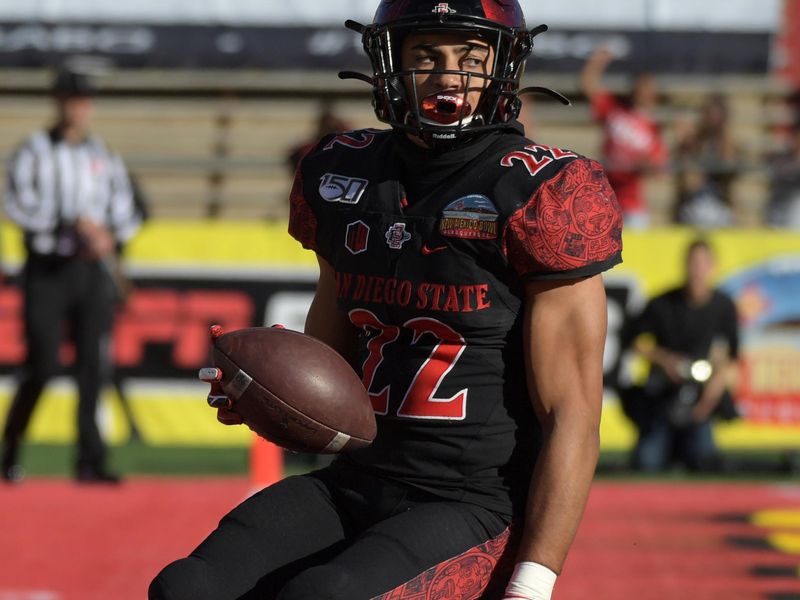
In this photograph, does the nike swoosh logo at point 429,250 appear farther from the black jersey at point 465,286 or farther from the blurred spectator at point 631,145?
the blurred spectator at point 631,145

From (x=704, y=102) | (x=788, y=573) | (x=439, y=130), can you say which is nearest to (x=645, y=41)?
(x=704, y=102)

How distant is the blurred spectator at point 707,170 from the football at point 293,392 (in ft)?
24.0

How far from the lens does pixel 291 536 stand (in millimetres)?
2852

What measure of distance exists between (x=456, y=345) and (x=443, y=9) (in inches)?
27.8

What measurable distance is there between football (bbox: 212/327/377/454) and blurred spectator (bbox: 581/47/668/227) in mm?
7076

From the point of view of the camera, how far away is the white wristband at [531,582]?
2697mm

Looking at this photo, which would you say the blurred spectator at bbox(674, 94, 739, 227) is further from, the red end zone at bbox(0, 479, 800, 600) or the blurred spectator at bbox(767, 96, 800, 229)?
the red end zone at bbox(0, 479, 800, 600)

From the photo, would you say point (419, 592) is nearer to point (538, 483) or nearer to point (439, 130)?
point (538, 483)

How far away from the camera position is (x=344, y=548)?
9.55 feet

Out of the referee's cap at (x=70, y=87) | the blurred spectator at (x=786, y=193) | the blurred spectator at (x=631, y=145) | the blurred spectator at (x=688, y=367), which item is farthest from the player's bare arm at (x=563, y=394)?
the blurred spectator at (x=786, y=193)

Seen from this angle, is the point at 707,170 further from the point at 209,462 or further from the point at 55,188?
the point at 55,188

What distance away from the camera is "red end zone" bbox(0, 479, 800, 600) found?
530 centimetres

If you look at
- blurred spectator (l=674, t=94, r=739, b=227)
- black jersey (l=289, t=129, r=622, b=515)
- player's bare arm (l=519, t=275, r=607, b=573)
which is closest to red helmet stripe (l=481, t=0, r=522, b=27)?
black jersey (l=289, t=129, r=622, b=515)

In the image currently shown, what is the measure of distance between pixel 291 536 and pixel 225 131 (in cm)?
883
